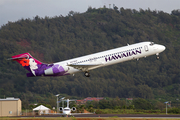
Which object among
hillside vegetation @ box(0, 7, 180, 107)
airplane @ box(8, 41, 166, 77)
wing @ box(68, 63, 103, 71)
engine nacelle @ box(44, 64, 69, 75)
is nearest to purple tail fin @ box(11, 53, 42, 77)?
airplane @ box(8, 41, 166, 77)

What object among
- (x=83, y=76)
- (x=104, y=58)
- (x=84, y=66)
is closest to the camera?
(x=104, y=58)

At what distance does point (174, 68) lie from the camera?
175m

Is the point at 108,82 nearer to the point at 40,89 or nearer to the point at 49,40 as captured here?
the point at 40,89

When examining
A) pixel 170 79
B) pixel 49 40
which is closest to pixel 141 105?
pixel 170 79

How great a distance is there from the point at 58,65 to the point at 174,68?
12435 cm

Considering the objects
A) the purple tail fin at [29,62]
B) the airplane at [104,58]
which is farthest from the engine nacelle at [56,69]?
the purple tail fin at [29,62]

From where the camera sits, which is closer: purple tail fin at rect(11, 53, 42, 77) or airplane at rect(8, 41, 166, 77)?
airplane at rect(8, 41, 166, 77)

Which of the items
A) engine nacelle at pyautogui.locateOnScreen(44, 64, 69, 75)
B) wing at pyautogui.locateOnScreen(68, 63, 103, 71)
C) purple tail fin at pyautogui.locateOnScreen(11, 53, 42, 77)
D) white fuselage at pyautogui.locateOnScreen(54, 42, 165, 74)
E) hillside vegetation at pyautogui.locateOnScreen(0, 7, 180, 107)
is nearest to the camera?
white fuselage at pyautogui.locateOnScreen(54, 42, 165, 74)

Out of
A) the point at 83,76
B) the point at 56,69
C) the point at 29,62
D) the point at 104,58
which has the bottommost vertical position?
the point at 56,69

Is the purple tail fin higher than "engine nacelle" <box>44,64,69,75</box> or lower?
higher

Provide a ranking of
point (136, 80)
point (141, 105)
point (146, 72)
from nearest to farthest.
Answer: point (141, 105)
point (136, 80)
point (146, 72)

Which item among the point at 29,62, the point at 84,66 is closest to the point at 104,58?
the point at 84,66

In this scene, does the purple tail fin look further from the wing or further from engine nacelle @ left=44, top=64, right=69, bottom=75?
the wing

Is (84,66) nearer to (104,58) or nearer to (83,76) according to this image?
(104,58)
